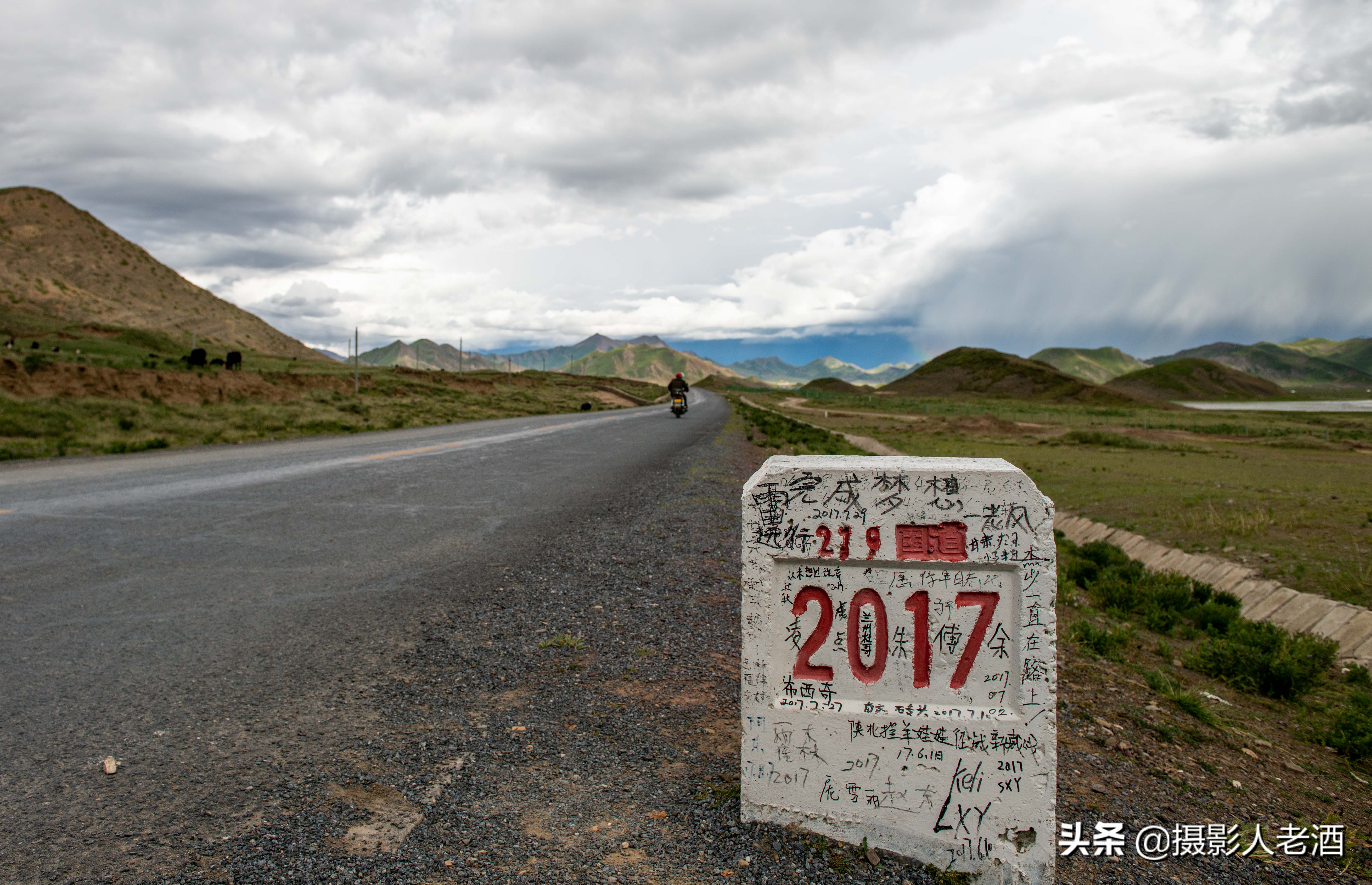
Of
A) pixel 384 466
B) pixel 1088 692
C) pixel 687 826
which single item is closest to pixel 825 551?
pixel 687 826

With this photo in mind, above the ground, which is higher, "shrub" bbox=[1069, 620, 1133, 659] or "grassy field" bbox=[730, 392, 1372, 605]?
"grassy field" bbox=[730, 392, 1372, 605]

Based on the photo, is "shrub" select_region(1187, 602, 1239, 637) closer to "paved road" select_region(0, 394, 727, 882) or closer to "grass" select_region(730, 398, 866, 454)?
"paved road" select_region(0, 394, 727, 882)

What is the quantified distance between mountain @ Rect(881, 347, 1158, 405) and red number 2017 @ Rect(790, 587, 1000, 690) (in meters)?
138

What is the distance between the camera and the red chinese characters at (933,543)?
265cm

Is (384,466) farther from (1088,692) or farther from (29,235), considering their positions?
(29,235)

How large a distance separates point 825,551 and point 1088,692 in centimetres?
327

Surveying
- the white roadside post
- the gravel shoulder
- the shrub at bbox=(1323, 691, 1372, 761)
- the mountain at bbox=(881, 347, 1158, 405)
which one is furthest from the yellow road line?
the mountain at bbox=(881, 347, 1158, 405)

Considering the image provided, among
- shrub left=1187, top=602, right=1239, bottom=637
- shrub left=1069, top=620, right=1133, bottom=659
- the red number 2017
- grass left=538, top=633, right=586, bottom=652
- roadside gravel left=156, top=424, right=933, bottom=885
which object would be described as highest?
the red number 2017

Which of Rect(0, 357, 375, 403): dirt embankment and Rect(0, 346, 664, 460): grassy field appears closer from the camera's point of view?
Rect(0, 346, 664, 460): grassy field

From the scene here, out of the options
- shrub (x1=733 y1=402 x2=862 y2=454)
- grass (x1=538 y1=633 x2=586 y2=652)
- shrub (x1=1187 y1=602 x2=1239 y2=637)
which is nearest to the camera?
grass (x1=538 y1=633 x2=586 y2=652)

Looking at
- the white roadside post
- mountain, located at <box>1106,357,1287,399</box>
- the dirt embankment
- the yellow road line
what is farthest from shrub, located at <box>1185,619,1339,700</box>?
mountain, located at <box>1106,357,1287,399</box>

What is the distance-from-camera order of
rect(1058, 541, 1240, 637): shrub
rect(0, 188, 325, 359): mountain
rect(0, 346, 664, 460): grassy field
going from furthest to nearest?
1. rect(0, 188, 325, 359): mountain
2. rect(0, 346, 664, 460): grassy field
3. rect(1058, 541, 1240, 637): shrub

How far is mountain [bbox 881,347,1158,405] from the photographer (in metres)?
137

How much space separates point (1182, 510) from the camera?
12930 mm
